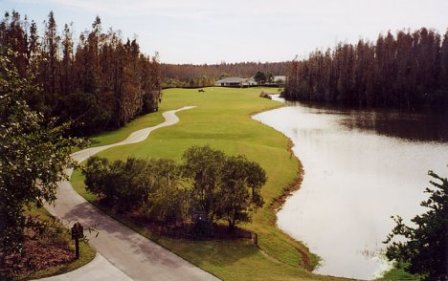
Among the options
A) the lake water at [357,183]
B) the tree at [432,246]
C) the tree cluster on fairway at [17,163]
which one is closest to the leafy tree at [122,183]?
the lake water at [357,183]

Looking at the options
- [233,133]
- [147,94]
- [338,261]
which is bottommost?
[338,261]

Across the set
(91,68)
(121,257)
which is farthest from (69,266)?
(91,68)

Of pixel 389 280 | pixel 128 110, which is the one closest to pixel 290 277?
pixel 389 280

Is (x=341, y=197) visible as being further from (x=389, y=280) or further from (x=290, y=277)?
(x=290, y=277)

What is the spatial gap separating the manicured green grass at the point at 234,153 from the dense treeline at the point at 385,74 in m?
29.3

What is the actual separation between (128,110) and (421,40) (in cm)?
9309

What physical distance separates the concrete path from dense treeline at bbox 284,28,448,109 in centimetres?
9530

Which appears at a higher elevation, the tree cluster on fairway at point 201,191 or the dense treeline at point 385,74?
the dense treeline at point 385,74

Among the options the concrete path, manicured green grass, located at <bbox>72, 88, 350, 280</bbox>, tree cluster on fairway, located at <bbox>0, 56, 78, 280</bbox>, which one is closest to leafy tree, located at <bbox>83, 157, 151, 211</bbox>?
the concrete path

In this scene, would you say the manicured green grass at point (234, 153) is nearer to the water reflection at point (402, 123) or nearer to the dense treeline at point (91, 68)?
the dense treeline at point (91, 68)

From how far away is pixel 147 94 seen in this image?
3438 inches

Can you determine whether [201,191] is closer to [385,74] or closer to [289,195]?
[289,195]

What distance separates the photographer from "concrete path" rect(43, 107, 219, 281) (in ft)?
67.5

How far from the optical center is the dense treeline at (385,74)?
389 ft
